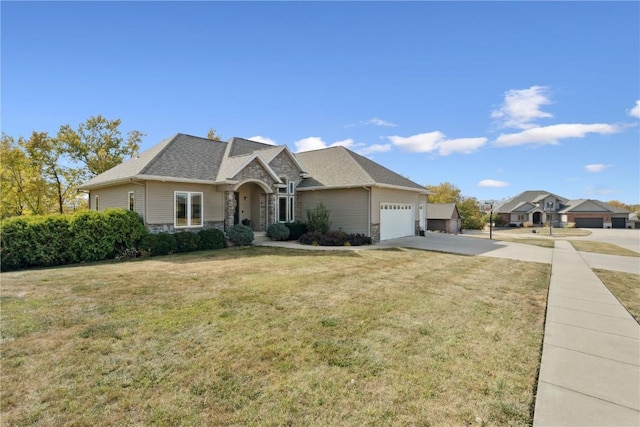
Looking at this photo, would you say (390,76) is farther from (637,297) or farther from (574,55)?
(637,297)

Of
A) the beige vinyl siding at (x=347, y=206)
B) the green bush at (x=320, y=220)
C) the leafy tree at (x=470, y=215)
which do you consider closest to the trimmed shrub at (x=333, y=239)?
the green bush at (x=320, y=220)

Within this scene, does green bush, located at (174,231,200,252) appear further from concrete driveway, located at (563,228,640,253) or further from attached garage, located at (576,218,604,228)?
attached garage, located at (576,218,604,228)

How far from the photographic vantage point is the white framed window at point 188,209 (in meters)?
15.0

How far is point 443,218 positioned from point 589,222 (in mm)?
40203

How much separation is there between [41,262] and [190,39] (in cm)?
998

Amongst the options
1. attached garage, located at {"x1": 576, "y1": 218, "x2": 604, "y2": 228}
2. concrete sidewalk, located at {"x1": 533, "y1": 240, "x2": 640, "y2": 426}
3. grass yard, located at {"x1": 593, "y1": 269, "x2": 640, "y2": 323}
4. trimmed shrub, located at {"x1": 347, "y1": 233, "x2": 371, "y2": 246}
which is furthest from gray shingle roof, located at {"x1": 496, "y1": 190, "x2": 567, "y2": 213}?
concrete sidewalk, located at {"x1": 533, "y1": 240, "x2": 640, "y2": 426}

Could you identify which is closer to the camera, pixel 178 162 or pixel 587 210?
pixel 178 162

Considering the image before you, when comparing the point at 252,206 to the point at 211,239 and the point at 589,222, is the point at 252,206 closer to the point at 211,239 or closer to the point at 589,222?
the point at 211,239

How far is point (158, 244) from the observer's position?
12938 millimetres

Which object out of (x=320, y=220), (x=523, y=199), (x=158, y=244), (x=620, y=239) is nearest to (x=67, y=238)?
(x=158, y=244)

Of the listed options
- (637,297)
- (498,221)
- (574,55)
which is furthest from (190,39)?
(498,221)

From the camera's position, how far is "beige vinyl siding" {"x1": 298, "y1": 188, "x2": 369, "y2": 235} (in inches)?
705

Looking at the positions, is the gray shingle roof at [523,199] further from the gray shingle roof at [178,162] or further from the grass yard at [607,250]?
the gray shingle roof at [178,162]

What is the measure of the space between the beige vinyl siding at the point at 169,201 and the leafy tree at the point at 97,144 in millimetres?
17302
